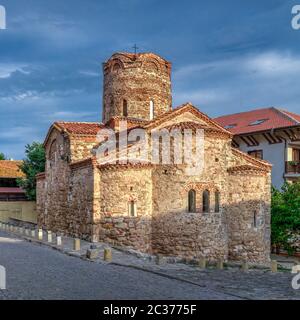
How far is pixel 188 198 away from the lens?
20625 millimetres

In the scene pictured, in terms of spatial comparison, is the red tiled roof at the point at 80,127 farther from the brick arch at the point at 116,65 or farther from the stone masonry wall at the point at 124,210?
the stone masonry wall at the point at 124,210

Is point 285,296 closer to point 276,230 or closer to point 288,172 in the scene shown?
point 276,230

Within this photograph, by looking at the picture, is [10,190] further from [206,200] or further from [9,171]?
[206,200]

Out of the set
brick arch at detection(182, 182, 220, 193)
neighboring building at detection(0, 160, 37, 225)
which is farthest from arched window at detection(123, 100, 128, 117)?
neighboring building at detection(0, 160, 37, 225)

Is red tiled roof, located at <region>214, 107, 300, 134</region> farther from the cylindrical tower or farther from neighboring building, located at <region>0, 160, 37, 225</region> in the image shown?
neighboring building, located at <region>0, 160, 37, 225</region>

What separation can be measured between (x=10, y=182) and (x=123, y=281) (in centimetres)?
3300

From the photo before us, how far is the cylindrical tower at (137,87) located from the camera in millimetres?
26375

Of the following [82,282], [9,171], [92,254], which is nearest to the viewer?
[82,282]

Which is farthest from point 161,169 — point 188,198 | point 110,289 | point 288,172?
point 288,172

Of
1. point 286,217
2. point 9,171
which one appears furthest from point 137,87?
point 9,171

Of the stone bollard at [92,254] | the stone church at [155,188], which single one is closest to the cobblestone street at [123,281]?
the stone bollard at [92,254]

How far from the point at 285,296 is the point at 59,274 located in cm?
600

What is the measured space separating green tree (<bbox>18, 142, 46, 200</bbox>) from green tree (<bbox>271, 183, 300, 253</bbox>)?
758 inches

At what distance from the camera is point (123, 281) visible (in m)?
12.6
